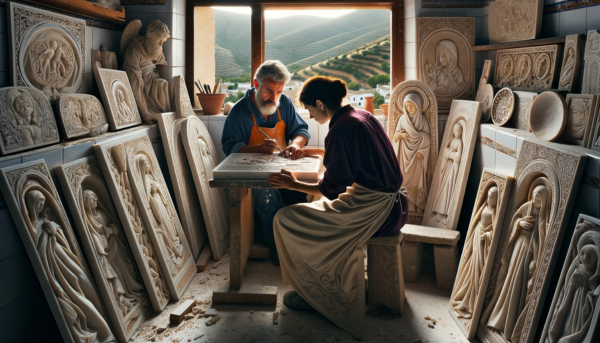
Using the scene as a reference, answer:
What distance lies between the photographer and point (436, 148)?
15.0 ft

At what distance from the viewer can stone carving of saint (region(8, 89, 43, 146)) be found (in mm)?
2820

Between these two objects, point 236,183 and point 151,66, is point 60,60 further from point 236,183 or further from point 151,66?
point 236,183

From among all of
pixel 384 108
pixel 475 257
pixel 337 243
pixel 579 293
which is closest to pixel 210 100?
pixel 384 108

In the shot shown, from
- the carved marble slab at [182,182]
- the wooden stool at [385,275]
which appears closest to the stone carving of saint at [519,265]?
the wooden stool at [385,275]

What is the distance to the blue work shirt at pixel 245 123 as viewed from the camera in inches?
173

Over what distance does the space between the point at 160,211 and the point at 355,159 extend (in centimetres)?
165

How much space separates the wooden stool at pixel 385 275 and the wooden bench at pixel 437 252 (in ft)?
1.90

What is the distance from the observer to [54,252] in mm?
2637

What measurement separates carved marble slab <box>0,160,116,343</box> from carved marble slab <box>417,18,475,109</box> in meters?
3.52

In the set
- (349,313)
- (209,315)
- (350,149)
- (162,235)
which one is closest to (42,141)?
(162,235)

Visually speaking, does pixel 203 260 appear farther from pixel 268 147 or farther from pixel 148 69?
pixel 148 69

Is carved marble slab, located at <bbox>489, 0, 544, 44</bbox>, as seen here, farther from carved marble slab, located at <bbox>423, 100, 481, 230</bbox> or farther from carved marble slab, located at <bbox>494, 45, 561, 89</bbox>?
carved marble slab, located at <bbox>423, 100, 481, 230</bbox>

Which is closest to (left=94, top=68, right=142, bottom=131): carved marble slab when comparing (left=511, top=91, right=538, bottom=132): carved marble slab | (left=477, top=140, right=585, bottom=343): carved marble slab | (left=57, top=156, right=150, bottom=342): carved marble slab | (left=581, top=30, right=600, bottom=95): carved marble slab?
(left=57, top=156, right=150, bottom=342): carved marble slab

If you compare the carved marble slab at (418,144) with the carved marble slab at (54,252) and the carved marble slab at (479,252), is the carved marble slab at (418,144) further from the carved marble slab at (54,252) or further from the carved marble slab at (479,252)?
the carved marble slab at (54,252)
